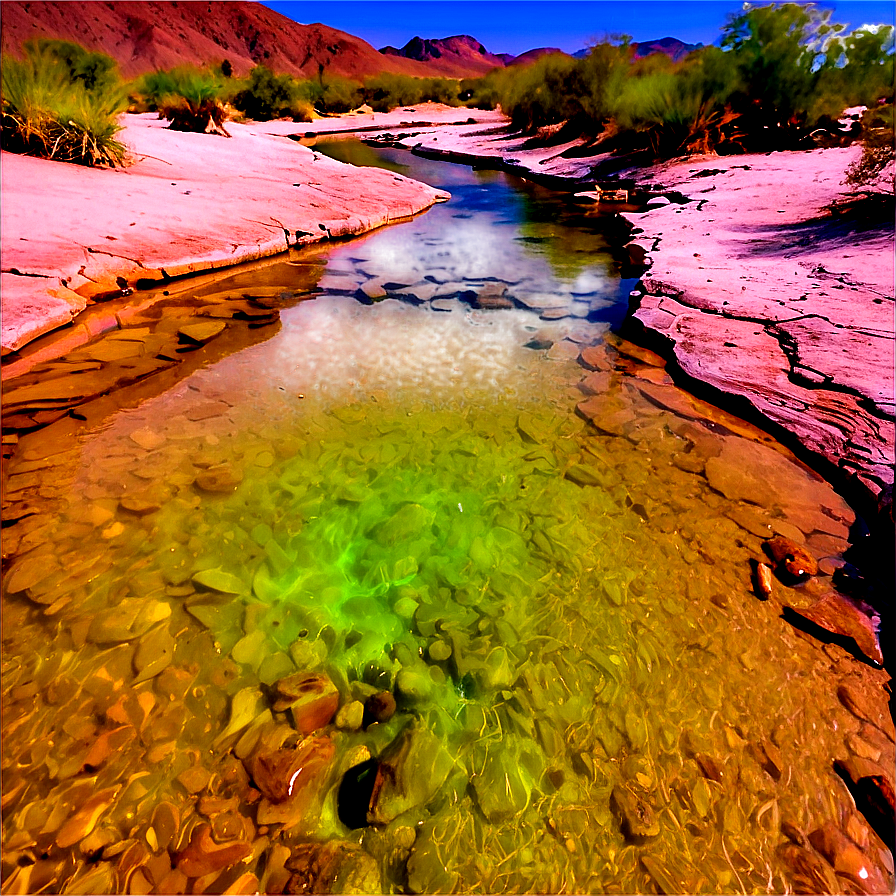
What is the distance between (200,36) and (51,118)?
99022 millimetres

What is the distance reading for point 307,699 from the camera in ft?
4.88

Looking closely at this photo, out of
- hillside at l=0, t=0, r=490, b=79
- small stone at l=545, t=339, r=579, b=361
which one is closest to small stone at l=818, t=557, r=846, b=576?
small stone at l=545, t=339, r=579, b=361

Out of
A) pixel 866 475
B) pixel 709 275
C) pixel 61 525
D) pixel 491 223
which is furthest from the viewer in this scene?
pixel 491 223

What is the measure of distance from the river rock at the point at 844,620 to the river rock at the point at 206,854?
6.40ft

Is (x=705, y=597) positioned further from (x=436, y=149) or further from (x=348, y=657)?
(x=436, y=149)

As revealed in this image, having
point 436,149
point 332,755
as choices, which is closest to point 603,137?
point 436,149

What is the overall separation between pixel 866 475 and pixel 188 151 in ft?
34.5

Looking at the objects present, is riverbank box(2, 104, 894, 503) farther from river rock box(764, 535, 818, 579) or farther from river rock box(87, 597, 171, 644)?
river rock box(87, 597, 171, 644)

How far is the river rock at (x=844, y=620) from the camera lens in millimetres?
1647

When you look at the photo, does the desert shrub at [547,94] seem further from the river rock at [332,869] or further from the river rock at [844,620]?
the river rock at [332,869]

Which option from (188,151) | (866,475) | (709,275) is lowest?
(866,475)

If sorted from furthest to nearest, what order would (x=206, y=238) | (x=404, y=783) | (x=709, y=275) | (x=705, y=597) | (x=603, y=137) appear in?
(x=603, y=137)
(x=206, y=238)
(x=709, y=275)
(x=705, y=597)
(x=404, y=783)

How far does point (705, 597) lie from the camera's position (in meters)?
1.84

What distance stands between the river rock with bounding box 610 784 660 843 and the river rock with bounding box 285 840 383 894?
0.64 meters
